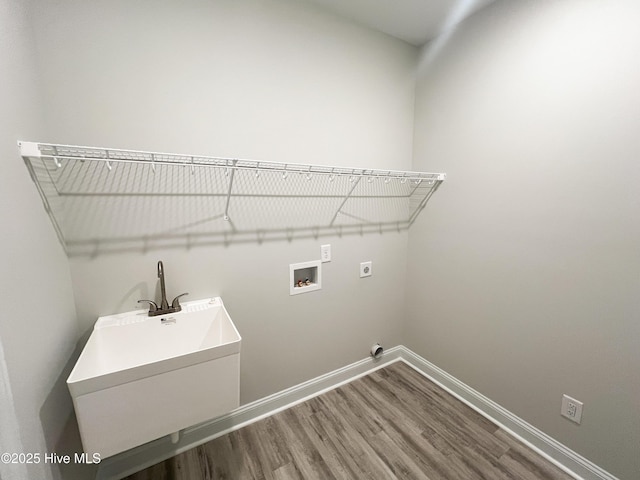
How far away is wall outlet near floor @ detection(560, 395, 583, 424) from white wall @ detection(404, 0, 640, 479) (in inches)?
1.2

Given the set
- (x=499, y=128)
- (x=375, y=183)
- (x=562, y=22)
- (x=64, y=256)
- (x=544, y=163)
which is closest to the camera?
(x=64, y=256)

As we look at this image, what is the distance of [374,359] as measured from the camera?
229 centimetres

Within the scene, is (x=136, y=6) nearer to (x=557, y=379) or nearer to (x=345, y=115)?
(x=345, y=115)

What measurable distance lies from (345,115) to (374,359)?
198 centimetres

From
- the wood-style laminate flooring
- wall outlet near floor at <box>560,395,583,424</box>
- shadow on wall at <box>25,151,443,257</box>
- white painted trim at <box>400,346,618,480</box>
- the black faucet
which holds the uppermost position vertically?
shadow on wall at <box>25,151,443,257</box>

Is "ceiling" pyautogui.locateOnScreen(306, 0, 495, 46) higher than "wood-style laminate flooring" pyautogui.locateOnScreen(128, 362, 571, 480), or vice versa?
"ceiling" pyautogui.locateOnScreen(306, 0, 495, 46)

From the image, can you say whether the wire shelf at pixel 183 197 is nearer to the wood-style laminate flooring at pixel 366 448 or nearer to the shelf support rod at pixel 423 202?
the shelf support rod at pixel 423 202

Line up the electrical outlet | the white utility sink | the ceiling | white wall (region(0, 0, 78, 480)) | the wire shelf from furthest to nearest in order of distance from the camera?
the electrical outlet < the ceiling < the wire shelf < the white utility sink < white wall (region(0, 0, 78, 480))

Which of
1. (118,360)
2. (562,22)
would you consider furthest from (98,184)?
(562,22)

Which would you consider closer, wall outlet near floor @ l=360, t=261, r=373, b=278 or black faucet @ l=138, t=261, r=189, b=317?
black faucet @ l=138, t=261, r=189, b=317

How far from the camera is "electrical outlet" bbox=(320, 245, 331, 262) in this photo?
1888 mm

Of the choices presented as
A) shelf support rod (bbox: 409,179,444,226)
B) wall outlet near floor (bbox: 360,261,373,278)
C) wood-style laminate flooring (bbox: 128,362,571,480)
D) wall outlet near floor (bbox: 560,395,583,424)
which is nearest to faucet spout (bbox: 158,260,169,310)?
wood-style laminate flooring (bbox: 128,362,571,480)

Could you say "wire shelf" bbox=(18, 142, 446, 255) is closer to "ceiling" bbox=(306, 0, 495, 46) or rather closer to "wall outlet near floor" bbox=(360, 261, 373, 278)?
"wall outlet near floor" bbox=(360, 261, 373, 278)

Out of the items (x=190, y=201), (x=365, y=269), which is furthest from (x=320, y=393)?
(x=190, y=201)
